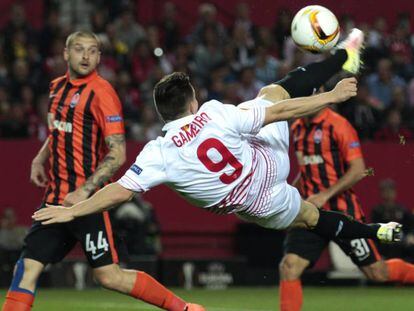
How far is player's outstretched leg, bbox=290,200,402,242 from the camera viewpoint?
7.91m

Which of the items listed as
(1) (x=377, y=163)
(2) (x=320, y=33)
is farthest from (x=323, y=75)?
(1) (x=377, y=163)

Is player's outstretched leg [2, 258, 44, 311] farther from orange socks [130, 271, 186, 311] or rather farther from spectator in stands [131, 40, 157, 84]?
spectator in stands [131, 40, 157, 84]

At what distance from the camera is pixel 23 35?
1609 cm

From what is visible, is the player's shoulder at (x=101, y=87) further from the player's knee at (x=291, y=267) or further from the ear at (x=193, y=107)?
the player's knee at (x=291, y=267)

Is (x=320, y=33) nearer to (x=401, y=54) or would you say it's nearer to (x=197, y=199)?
(x=197, y=199)

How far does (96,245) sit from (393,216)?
7.36 meters

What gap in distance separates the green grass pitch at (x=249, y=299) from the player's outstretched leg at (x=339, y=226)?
9.87 feet

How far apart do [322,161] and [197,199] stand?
7.26 ft

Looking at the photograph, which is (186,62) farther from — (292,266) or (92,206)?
(92,206)

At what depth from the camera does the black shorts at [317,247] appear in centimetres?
903

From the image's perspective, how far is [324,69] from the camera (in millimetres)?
8008

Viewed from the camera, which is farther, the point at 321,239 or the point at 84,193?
the point at 321,239

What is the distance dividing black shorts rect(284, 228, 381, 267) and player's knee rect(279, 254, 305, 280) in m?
0.04

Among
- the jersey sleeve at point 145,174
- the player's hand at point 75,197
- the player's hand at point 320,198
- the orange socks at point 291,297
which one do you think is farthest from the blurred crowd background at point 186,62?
the jersey sleeve at point 145,174
